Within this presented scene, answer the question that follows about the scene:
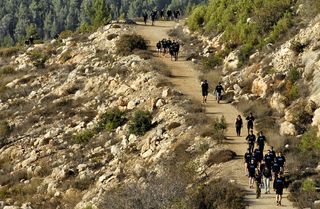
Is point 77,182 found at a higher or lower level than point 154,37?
lower

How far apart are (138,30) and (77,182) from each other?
29.3 m

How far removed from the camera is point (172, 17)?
230 feet

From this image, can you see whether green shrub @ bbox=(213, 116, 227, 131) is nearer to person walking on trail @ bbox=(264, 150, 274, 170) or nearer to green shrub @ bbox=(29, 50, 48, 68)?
person walking on trail @ bbox=(264, 150, 274, 170)

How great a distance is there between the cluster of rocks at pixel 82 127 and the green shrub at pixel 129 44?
801 mm

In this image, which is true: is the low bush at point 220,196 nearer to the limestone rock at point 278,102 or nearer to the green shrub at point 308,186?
the green shrub at point 308,186

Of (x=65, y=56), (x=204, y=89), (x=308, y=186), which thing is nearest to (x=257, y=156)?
(x=308, y=186)

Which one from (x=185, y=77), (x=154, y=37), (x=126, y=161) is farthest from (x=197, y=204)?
(x=154, y=37)

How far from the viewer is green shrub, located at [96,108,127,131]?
34.3 m

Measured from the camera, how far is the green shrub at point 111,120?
34344 millimetres

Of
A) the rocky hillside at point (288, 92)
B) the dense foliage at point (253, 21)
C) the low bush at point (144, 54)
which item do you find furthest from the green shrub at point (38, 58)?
the rocky hillside at point (288, 92)

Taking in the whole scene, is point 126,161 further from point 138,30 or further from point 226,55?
point 138,30

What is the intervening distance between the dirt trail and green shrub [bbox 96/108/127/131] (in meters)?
4.96

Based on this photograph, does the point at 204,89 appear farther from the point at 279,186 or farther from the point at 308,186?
the point at 279,186

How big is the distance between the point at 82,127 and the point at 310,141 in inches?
605
